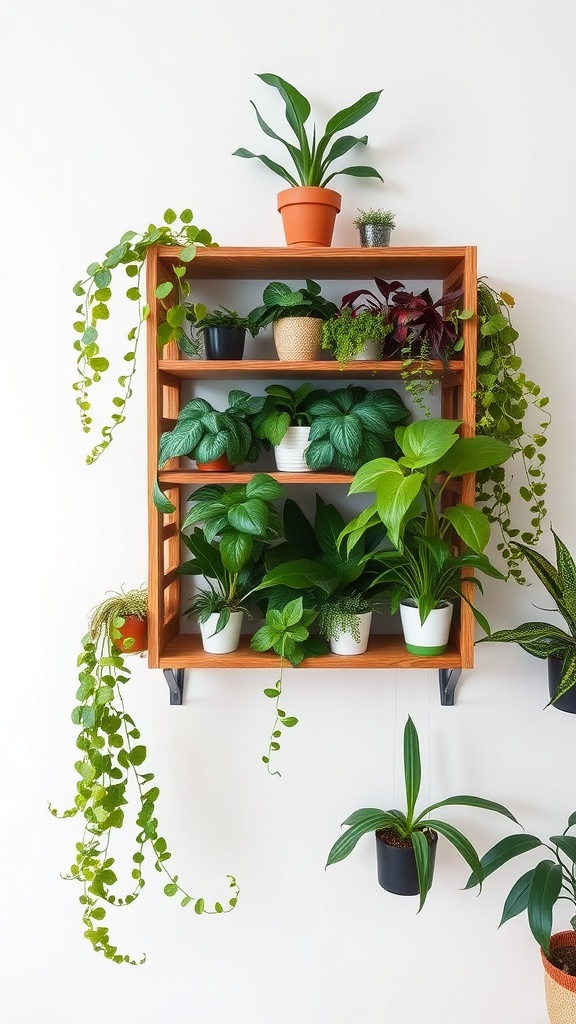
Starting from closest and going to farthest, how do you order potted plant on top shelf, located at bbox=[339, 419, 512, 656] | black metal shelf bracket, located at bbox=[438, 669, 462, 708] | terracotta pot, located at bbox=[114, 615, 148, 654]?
Result: potted plant on top shelf, located at bbox=[339, 419, 512, 656] → terracotta pot, located at bbox=[114, 615, 148, 654] → black metal shelf bracket, located at bbox=[438, 669, 462, 708]

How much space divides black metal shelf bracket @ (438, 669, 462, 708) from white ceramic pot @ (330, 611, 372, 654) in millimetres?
246

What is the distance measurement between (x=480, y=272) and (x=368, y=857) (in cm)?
135

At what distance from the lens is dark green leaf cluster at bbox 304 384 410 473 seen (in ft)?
4.45

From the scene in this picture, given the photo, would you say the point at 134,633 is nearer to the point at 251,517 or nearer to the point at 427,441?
the point at 251,517

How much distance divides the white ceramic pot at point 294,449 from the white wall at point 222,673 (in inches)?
14.8

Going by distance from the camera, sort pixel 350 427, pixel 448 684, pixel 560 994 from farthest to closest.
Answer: pixel 448 684
pixel 560 994
pixel 350 427

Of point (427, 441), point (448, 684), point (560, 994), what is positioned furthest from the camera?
point (448, 684)

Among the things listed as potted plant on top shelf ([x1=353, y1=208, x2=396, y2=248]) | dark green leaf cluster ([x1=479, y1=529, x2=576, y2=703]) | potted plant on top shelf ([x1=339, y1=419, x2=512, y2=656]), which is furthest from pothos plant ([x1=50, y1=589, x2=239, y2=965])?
potted plant on top shelf ([x1=353, y1=208, x2=396, y2=248])

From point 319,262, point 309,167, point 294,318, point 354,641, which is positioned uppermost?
point 309,167

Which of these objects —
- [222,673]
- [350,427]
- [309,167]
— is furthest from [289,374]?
[222,673]

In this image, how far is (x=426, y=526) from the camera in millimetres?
1434

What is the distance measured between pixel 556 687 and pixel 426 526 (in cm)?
45

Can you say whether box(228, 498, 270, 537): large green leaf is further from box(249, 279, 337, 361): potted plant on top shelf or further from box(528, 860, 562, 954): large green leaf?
box(528, 860, 562, 954): large green leaf

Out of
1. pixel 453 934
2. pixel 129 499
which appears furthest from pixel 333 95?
pixel 453 934
